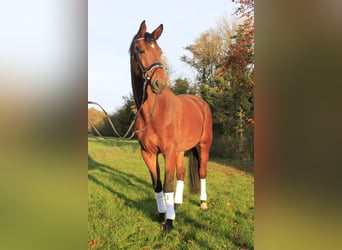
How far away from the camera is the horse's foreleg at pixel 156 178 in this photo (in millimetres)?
3107

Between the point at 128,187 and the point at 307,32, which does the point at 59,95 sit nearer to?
the point at 307,32

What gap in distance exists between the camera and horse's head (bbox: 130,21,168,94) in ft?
8.63

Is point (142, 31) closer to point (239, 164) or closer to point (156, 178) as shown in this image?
point (156, 178)

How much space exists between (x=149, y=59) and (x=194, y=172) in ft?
7.71

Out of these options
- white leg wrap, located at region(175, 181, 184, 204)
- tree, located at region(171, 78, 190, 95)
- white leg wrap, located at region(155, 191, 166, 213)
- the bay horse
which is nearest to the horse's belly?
the bay horse

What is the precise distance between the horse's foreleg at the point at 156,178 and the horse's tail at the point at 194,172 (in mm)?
→ 1041

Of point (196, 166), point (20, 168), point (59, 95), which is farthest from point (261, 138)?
point (196, 166)

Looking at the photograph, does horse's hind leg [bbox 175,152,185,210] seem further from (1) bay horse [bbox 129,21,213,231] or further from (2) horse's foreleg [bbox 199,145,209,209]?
(2) horse's foreleg [bbox 199,145,209,209]

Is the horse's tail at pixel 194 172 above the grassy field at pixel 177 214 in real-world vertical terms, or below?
above

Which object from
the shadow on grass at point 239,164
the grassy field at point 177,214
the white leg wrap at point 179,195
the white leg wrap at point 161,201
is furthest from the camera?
the shadow on grass at point 239,164

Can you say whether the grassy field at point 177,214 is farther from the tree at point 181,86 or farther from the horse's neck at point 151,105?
the tree at point 181,86

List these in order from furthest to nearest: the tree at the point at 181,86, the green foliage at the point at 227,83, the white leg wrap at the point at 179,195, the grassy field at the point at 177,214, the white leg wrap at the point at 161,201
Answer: the tree at the point at 181,86
the green foliage at the point at 227,83
the white leg wrap at the point at 179,195
the white leg wrap at the point at 161,201
the grassy field at the point at 177,214

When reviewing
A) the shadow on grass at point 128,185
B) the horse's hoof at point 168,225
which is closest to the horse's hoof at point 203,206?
the shadow on grass at point 128,185

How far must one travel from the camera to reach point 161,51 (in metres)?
2.75
